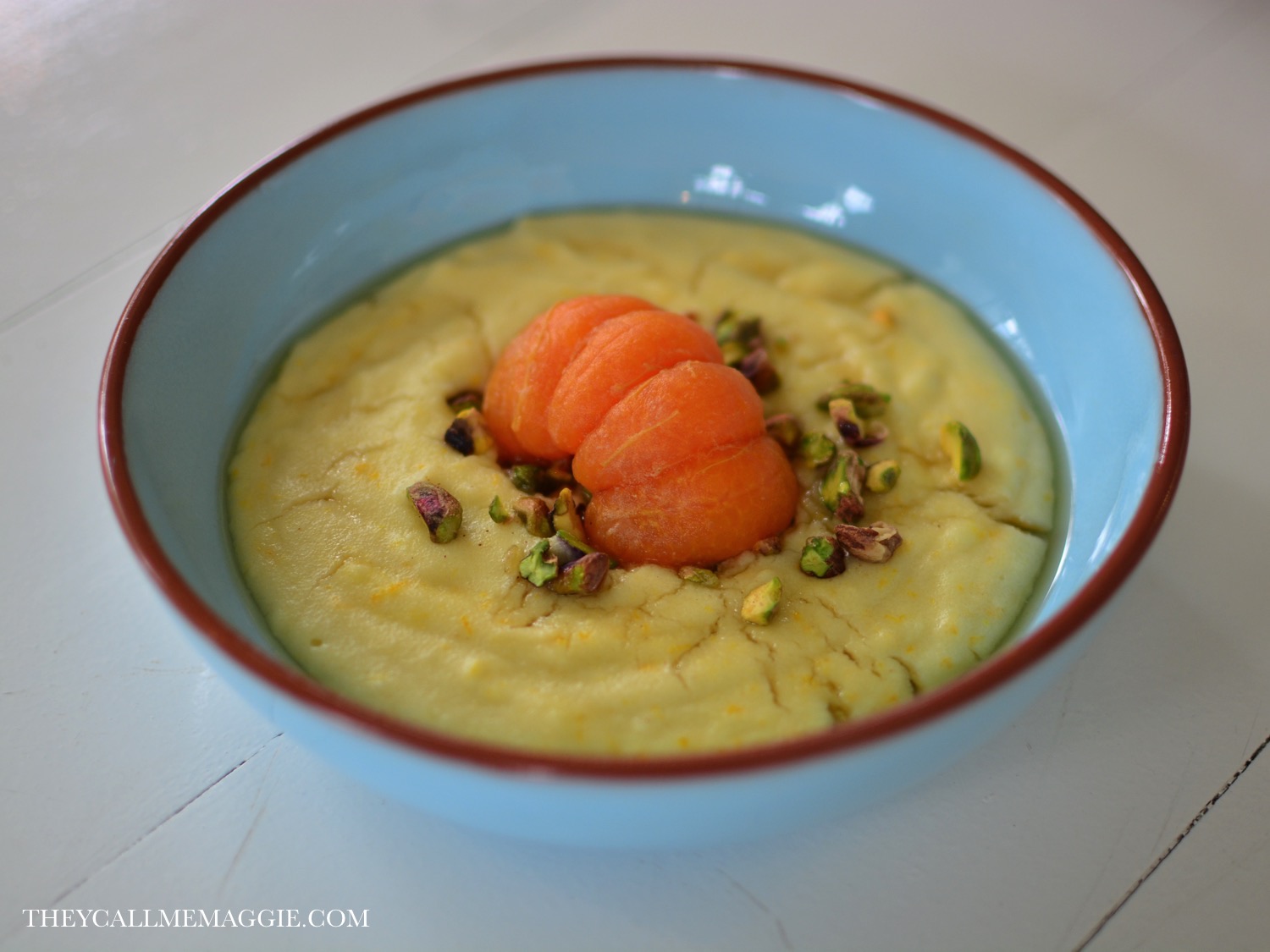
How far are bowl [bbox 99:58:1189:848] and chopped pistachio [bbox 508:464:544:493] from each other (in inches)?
22.1

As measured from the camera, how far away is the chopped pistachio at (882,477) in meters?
2.16

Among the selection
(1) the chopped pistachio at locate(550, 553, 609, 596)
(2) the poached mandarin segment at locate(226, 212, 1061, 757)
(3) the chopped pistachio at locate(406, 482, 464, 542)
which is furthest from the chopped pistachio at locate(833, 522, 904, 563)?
(3) the chopped pistachio at locate(406, 482, 464, 542)

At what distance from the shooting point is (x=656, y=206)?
286 cm

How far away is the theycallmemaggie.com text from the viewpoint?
5.57ft

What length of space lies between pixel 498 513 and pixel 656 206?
114cm

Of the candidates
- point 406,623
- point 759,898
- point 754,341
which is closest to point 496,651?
point 406,623

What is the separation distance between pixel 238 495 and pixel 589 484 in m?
0.69

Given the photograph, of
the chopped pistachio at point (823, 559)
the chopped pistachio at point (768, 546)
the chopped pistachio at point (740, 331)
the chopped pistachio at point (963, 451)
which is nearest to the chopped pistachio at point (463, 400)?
the chopped pistachio at point (740, 331)

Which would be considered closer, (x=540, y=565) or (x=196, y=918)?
(x=196, y=918)

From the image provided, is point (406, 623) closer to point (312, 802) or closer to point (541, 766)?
point (312, 802)

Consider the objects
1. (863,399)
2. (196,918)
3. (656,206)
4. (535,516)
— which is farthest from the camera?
(656,206)

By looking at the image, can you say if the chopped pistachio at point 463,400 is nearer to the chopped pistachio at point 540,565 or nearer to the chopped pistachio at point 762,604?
the chopped pistachio at point 540,565

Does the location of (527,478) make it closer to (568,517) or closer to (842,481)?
(568,517)

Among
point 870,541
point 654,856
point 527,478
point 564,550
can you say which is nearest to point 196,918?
point 654,856
